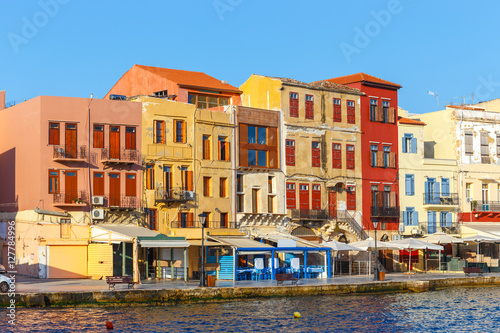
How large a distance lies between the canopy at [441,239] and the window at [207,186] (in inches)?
609

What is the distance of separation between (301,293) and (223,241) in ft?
20.4

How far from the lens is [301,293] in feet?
135

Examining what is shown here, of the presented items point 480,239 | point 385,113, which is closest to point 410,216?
point 480,239

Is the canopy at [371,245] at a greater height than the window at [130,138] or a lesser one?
lesser

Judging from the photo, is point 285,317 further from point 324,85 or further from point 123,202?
point 324,85

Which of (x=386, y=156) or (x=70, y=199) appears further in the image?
(x=386, y=156)

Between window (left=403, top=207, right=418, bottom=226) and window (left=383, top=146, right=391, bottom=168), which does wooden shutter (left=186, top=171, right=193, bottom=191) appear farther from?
window (left=403, top=207, right=418, bottom=226)

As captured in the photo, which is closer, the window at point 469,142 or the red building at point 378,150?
the red building at point 378,150

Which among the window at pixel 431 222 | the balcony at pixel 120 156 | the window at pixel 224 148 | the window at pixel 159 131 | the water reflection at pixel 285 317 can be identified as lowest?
the water reflection at pixel 285 317

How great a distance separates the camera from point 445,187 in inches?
2409

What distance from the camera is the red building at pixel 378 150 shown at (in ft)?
190

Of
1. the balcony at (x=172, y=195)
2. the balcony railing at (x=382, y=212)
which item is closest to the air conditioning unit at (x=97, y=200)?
the balcony at (x=172, y=195)

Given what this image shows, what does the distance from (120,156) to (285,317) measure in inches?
642

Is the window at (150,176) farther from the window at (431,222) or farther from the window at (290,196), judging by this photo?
the window at (431,222)
